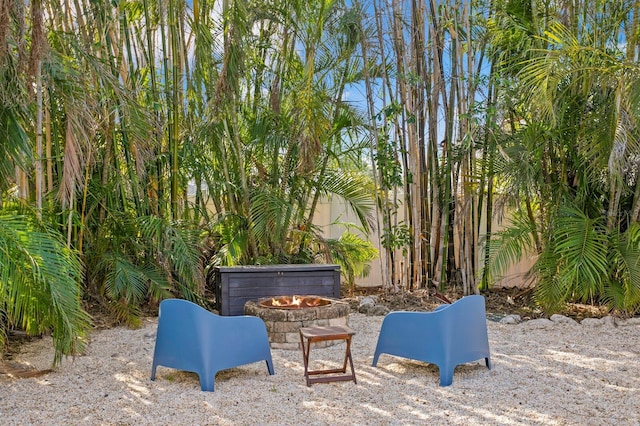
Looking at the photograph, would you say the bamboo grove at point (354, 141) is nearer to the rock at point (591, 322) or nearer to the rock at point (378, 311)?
the rock at point (591, 322)

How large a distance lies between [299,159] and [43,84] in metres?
2.50

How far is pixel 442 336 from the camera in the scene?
12.6 feet

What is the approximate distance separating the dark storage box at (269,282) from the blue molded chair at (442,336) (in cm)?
190

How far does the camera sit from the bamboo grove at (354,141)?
214 inches

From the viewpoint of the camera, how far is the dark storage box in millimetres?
5855

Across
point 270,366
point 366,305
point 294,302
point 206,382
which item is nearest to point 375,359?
point 270,366

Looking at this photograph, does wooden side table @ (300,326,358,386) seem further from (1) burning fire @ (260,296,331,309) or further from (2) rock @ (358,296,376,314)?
(2) rock @ (358,296,376,314)

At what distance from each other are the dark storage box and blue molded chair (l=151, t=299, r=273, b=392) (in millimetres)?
1968

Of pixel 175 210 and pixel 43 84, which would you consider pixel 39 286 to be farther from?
pixel 175 210

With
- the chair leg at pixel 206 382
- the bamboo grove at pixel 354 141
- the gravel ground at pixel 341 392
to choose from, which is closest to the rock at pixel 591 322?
the bamboo grove at pixel 354 141

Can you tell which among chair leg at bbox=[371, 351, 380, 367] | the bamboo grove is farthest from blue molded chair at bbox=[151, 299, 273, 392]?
the bamboo grove

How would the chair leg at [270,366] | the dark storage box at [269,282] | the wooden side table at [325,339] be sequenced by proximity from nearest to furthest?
the wooden side table at [325,339], the chair leg at [270,366], the dark storage box at [269,282]

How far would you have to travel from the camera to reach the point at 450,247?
727 cm

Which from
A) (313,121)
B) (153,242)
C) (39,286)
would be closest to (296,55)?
(313,121)
